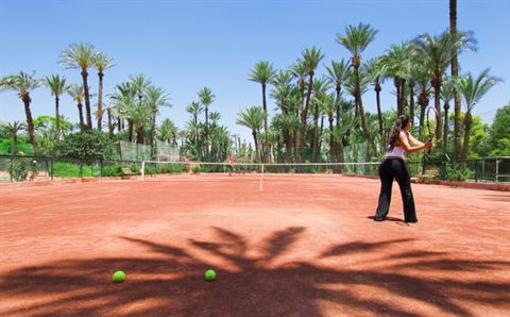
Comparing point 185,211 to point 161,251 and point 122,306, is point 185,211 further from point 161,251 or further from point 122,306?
point 122,306

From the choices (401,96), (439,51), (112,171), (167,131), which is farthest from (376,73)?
(167,131)

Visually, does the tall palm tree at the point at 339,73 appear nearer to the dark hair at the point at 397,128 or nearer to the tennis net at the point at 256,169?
the tennis net at the point at 256,169

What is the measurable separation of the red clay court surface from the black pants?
0.24 meters

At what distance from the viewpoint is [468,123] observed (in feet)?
104

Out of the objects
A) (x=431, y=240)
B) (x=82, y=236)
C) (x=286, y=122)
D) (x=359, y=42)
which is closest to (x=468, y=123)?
(x=359, y=42)

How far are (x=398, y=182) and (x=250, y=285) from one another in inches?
165

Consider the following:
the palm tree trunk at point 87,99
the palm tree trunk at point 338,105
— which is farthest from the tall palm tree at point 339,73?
the palm tree trunk at point 87,99

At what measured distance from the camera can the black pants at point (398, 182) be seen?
695 centimetres

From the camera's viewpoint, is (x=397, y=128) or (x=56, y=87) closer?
(x=397, y=128)

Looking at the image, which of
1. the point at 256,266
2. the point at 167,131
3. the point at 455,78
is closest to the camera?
the point at 256,266

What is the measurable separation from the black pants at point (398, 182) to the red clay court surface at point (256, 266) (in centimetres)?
24

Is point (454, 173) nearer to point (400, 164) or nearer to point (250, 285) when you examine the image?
point (400, 164)

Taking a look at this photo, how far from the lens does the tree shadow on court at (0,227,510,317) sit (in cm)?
319

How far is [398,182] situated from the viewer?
702 centimetres
